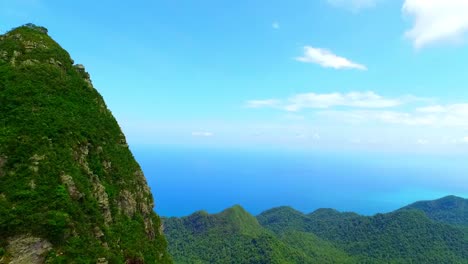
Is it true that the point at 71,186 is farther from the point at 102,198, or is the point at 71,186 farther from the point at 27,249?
the point at 27,249

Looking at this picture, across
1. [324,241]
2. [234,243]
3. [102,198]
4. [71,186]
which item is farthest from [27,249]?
[324,241]

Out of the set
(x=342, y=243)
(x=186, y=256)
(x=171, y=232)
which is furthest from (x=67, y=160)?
(x=342, y=243)

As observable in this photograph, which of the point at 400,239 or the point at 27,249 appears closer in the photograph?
the point at 27,249

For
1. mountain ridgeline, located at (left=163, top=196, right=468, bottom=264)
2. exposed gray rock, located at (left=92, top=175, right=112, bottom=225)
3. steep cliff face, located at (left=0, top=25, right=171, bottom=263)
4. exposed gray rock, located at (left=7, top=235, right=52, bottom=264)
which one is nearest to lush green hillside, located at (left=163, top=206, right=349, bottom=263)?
mountain ridgeline, located at (left=163, top=196, right=468, bottom=264)

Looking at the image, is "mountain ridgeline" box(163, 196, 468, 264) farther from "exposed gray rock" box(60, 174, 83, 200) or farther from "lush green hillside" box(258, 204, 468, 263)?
"exposed gray rock" box(60, 174, 83, 200)

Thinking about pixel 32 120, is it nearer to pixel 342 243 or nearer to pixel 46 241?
pixel 46 241

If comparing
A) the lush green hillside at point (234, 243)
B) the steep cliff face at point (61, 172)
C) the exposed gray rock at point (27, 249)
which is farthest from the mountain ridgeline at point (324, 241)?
the exposed gray rock at point (27, 249)

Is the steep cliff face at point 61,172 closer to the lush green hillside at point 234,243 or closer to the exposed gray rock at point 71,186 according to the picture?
the exposed gray rock at point 71,186
